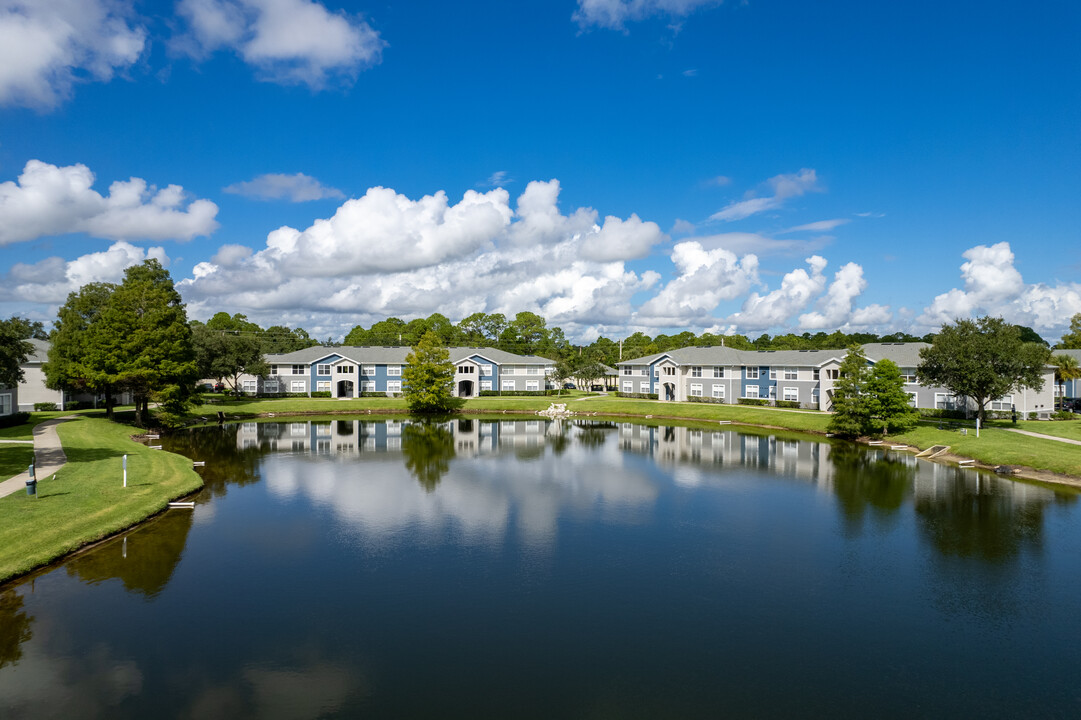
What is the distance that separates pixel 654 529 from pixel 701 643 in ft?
29.2

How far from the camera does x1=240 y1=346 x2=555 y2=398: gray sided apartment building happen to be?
77.6 meters

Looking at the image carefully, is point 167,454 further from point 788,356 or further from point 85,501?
point 788,356

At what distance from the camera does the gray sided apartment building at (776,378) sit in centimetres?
5353

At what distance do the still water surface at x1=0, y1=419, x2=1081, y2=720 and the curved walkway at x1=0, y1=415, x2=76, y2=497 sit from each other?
5824 millimetres

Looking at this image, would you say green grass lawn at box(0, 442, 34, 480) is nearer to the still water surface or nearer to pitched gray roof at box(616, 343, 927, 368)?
the still water surface

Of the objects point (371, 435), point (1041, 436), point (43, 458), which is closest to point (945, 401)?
point (1041, 436)

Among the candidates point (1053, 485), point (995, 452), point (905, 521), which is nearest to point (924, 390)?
point (995, 452)

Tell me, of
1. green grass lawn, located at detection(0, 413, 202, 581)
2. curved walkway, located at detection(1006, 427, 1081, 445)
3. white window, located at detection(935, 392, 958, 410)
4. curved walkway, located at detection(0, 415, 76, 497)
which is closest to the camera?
green grass lawn, located at detection(0, 413, 202, 581)

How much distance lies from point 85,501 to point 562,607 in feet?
62.4

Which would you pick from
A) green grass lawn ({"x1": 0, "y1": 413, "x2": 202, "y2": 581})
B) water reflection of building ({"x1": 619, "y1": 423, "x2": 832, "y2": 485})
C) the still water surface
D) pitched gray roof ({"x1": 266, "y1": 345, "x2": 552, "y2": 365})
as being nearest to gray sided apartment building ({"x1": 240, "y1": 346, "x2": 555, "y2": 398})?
pitched gray roof ({"x1": 266, "y1": 345, "x2": 552, "y2": 365})

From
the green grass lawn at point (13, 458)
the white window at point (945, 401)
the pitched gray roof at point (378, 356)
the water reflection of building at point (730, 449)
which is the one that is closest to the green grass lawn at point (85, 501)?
the green grass lawn at point (13, 458)

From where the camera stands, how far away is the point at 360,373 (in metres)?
78.5

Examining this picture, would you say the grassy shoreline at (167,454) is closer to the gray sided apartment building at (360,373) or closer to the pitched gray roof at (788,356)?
the pitched gray roof at (788,356)

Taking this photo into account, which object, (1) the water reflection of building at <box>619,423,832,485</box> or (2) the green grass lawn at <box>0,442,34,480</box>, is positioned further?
(1) the water reflection of building at <box>619,423,832,485</box>
